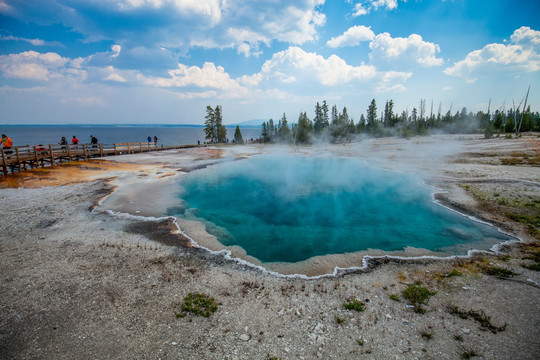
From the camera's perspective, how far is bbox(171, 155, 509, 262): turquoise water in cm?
1159

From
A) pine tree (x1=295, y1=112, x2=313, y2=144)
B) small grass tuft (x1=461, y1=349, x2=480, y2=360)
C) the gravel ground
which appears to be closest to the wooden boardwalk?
the gravel ground

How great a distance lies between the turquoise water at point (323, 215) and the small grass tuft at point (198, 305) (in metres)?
3.81

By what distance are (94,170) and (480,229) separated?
33.4 m

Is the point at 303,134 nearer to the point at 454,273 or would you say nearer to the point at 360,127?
the point at 360,127

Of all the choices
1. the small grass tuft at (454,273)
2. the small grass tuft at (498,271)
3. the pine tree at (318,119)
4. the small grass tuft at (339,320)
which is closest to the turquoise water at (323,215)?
the small grass tuft at (498,271)

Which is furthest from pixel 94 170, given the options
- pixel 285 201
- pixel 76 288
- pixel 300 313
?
pixel 300 313

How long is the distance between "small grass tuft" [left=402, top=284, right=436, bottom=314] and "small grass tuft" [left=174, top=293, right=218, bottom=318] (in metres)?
5.50

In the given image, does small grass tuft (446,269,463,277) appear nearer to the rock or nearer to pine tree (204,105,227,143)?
the rock

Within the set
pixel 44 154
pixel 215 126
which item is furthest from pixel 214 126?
pixel 44 154

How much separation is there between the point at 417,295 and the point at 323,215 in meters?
9.15

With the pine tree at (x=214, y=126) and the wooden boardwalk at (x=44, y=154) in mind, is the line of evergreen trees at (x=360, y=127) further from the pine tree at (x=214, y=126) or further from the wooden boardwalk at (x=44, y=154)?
the wooden boardwalk at (x=44, y=154)

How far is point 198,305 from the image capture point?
6582mm

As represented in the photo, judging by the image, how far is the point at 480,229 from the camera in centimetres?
1241

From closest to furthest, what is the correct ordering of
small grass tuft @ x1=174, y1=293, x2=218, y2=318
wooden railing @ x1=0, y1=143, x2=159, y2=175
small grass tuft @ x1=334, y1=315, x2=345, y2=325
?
small grass tuft @ x1=334, y1=315, x2=345, y2=325 → small grass tuft @ x1=174, y1=293, x2=218, y2=318 → wooden railing @ x1=0, y1=143, x2=159, y2=175
